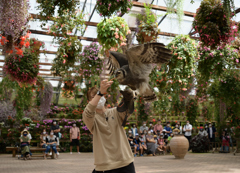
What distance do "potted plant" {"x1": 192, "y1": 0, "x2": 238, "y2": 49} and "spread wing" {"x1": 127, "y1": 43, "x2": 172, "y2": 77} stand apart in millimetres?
2576

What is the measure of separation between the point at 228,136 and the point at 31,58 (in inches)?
320

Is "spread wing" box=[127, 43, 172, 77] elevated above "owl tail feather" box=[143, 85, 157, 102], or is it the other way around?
"spread wing" box=[127, 43, 172, 77]

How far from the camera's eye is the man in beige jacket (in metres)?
2.02

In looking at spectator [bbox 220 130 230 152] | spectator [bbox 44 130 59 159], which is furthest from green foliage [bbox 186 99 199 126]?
spectator [bbox 44 130 59 159]

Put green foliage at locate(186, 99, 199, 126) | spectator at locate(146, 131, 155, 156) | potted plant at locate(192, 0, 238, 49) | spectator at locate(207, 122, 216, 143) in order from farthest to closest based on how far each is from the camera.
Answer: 1. green foliage at locate(186, 99, 199, 126)
2. spectator at locate(207, 122, 216, 143)
3. spectator at locate(146, 131, 155, 156)
4. potted plant at locate(192, 0, 238, 49)

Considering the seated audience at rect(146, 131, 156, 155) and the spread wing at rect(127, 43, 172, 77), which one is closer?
the spread wing at rect(127, 43, 172, 77)

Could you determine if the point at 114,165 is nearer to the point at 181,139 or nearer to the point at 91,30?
the point at 181,139

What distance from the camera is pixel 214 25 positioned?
12.9 feet

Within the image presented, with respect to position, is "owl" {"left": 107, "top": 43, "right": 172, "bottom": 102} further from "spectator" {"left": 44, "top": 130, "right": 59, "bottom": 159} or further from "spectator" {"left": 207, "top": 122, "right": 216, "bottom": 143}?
"spectator" {"left": 207, "top": 122, "right": 216, "bottom": 143}

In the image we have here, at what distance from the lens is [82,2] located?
8352 mm

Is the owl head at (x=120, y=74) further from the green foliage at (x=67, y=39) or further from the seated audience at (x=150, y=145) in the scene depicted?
the seated audience at (x=150, y=145)

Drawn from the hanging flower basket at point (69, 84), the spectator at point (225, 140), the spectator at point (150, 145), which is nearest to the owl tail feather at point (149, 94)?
the hanging flower basket at point (69, 84)

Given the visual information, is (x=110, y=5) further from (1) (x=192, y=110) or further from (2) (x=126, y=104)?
(1) (x=192, y=110)

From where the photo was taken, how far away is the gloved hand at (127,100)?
6.30 feet
